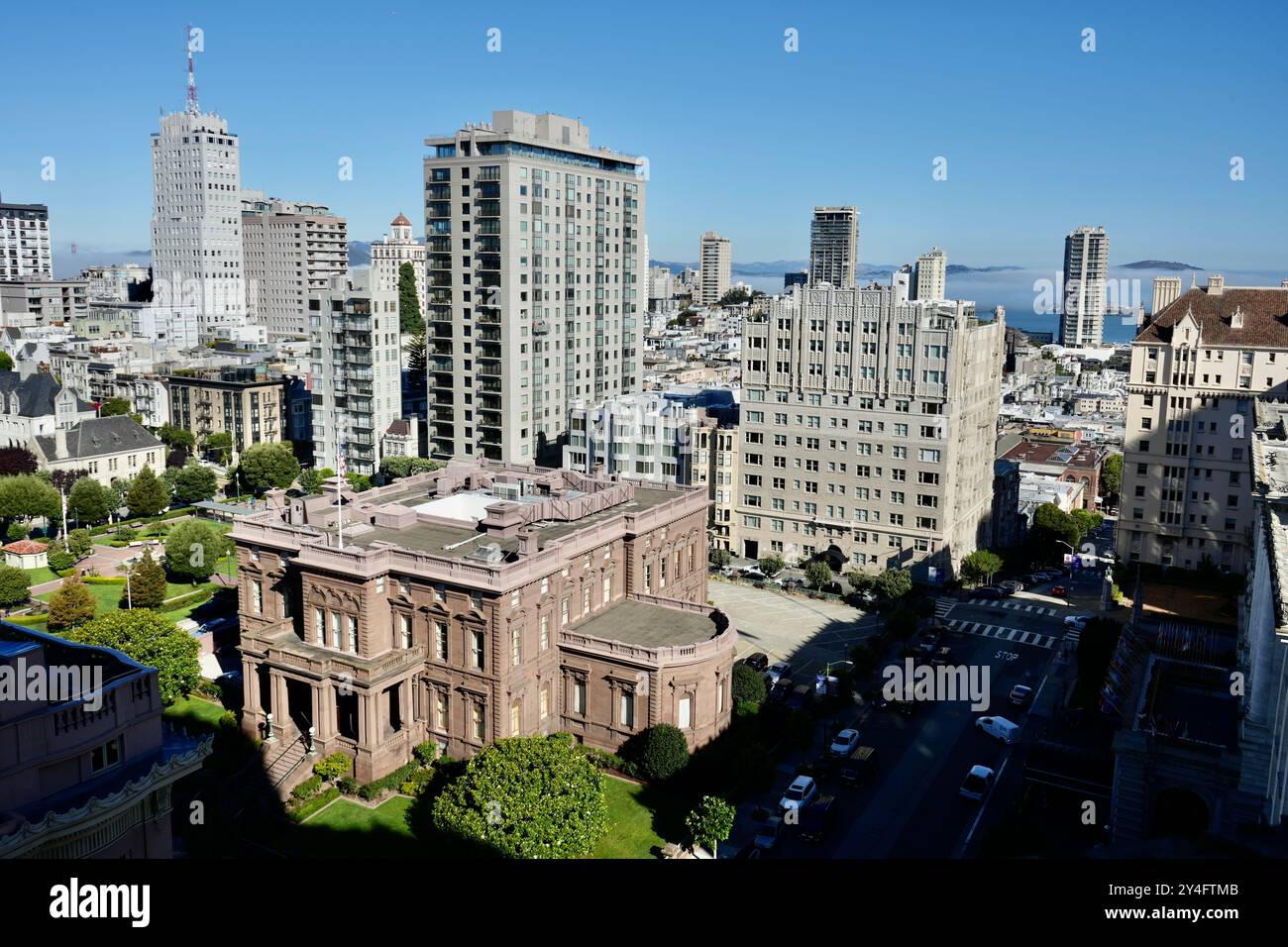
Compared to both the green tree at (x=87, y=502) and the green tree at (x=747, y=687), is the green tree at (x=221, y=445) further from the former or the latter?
the green tree at (x=747, y=687)

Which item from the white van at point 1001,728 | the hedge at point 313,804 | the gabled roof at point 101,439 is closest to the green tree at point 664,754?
the hedge at point 313,804

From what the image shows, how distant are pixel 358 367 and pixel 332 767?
7635 cm

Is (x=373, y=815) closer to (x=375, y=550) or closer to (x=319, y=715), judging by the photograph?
(x=319, y=715)

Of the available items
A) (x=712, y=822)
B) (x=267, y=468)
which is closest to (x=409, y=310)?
(x=267, y=468)

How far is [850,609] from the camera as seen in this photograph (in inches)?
3354

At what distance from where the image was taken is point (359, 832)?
48.3m

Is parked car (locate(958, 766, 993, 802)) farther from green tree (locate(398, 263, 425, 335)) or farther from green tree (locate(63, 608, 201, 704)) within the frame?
green tree (locate(398, 263, 425, 335))

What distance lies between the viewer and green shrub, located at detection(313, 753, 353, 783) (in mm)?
51750

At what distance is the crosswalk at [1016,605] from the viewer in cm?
8619

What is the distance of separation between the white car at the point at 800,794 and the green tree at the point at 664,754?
5.11 metres

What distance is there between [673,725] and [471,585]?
12.7 metres

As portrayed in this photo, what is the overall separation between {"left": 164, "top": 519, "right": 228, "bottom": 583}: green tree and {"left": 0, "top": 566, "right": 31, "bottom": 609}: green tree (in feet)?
34.6
